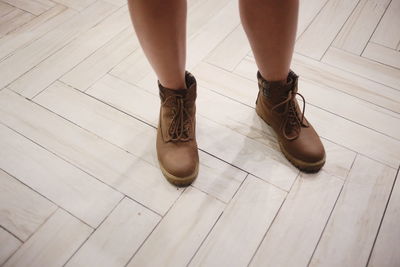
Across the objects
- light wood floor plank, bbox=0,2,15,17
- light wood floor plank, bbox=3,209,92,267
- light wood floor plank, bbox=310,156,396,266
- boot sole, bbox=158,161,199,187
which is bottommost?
light wood floor plank, bbox=310,156,396,266

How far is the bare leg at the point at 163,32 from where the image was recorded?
0.52m

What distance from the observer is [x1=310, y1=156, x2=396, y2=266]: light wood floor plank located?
0.57 m

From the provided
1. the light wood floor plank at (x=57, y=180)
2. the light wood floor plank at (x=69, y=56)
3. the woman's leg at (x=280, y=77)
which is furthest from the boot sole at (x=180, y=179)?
the light wood floor plank at (x=69, y=56)

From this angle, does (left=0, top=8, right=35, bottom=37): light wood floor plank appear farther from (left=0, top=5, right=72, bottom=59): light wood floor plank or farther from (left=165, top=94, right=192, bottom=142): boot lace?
(left=165, top=94, right=192, bottom=142): boot lace

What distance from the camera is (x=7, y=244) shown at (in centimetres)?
59

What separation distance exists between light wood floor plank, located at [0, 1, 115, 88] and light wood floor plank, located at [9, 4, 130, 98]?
0.07ft

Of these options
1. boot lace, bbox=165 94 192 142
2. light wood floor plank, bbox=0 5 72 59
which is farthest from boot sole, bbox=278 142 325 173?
light wood floor plank, bbox=0 5 72 59

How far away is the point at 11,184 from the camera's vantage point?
68 cm

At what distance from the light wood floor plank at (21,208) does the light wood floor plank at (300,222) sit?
42 centimetres

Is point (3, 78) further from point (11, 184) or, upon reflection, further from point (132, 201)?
point (132, 201)

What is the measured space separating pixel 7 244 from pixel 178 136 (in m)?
0.38

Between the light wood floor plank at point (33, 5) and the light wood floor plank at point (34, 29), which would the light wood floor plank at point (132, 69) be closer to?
the light wood floor plank at point (34, 29)

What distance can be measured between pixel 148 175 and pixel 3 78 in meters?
0.56

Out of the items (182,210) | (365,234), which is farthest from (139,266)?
(365,234)
